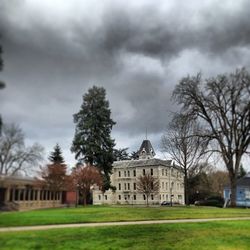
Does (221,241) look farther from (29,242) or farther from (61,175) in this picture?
(29,242)

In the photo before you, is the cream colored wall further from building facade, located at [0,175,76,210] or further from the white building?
building facade, located at [0,175,76,210]

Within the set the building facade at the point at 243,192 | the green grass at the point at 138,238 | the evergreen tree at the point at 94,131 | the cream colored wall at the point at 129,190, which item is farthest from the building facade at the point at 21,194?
the building facade at the point at 243,192

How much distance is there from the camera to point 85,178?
8234 millimetres

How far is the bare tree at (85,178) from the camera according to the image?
679 centimetres

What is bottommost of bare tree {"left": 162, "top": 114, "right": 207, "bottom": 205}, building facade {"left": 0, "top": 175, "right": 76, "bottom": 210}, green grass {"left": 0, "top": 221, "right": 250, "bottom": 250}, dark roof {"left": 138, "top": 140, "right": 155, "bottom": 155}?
green grass {"left": 0, "top": 221, "right": 250, "bottom": 250}

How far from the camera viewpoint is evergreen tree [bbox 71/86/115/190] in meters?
5.64

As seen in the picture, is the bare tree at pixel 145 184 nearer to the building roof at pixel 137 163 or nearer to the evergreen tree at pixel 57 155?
the building roof at pixel 137 163

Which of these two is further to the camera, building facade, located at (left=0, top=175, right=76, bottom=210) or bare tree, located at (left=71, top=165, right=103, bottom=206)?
bare tree, located at (left=71, top=165, right=103, bottom=206)

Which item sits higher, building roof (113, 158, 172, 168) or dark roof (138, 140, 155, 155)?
dark roof (138, 140, 155, 155)

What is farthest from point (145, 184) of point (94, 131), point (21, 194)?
point (21, 194)

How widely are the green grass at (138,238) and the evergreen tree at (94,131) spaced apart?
130 centimetres

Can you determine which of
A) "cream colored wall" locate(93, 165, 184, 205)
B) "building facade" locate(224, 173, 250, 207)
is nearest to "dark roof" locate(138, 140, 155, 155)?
"cream colored wall" locate(93, 165, 184, 205)

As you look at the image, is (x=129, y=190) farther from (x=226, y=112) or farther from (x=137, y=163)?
(x=226, y=112)

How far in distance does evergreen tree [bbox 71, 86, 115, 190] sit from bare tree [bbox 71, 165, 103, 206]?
1.73 feet
